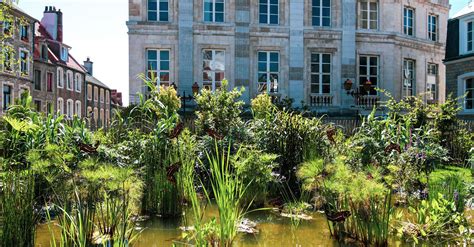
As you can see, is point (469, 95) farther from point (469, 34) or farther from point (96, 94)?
point (96, 94)

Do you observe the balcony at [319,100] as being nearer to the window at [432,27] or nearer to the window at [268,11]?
the window at [268,11]

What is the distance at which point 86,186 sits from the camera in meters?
3.87

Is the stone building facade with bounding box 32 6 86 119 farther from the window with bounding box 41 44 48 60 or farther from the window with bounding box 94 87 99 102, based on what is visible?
the window with bounding box 94 87 99 102

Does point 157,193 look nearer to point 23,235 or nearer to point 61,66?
point 23,235

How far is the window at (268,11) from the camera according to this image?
2048cm

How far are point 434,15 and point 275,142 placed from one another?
70.3 ft

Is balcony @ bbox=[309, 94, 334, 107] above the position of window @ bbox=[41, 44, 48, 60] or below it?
below

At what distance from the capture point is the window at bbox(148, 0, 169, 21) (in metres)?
19.6

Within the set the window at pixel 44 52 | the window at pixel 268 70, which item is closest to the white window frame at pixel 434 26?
the window at pixel 268 70

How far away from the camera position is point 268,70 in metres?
20.3

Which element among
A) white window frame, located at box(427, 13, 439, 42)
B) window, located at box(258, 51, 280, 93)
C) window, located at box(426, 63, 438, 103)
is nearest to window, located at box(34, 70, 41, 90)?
window, located at box(258, 51, 280, 93)

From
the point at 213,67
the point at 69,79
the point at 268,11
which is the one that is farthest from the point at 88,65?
the point at 268,11

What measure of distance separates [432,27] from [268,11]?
34.4ft

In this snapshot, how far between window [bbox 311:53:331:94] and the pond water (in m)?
16.0
